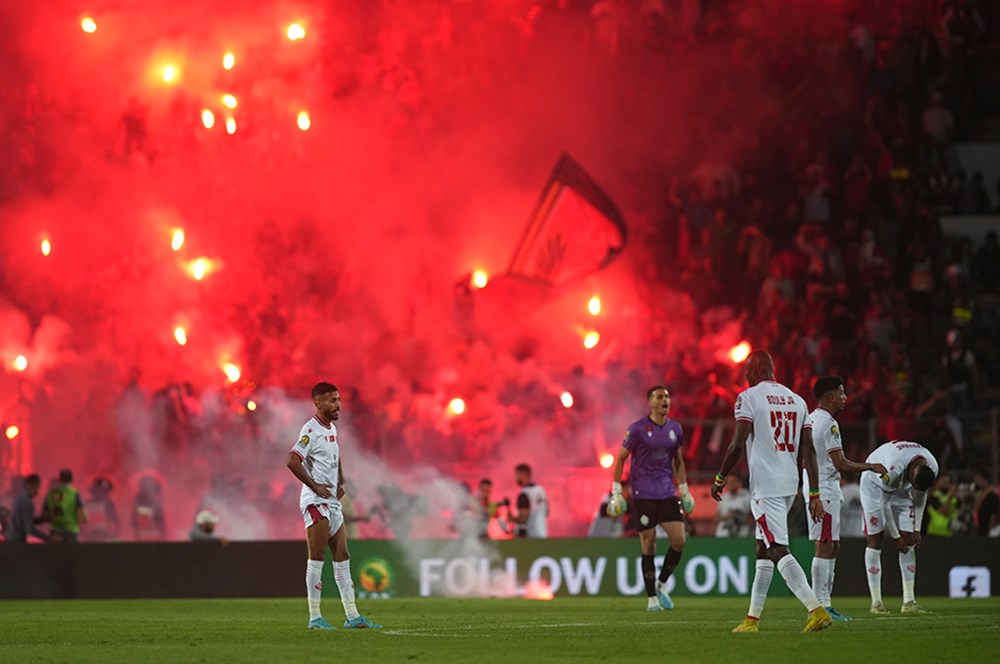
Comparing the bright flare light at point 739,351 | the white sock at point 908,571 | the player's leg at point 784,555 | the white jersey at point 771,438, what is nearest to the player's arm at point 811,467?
the white jersey at point 771,438

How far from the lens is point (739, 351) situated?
32094 millimetres

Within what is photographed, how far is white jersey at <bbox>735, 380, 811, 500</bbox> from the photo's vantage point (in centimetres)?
1416

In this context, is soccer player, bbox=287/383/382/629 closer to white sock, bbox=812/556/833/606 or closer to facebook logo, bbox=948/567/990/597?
white sock, bbox=812/556/833/606

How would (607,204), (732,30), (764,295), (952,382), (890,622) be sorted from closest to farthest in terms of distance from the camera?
1. (890,622)
2. (952,382)
3. (764,295)
4. (607,204)
5. (732,30)

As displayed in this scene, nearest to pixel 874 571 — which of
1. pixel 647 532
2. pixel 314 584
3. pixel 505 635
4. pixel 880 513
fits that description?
pixel 880 513

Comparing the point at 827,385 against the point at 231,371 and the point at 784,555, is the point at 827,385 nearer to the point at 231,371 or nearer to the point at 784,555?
→ the point at 784,555

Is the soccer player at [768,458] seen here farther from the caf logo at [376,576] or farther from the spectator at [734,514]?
the spectator at [734,514]

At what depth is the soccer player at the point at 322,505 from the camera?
1570cm

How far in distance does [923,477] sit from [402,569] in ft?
29.6

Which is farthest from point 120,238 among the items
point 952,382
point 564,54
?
point 952,382

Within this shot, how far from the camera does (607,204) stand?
35062 millimetres

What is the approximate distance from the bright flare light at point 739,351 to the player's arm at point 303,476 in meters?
17.2

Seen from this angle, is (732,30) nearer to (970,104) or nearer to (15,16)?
(970,104)

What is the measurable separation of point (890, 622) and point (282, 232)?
20131 millimetres
